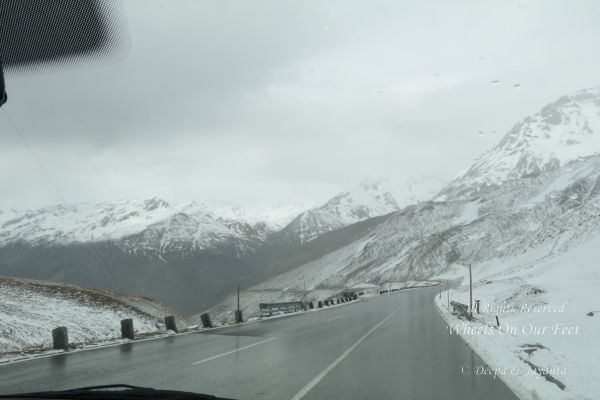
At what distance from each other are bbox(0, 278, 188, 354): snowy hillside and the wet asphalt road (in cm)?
722

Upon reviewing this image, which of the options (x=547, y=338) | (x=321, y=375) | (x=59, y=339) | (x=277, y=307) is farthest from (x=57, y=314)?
(x=547, y=338)

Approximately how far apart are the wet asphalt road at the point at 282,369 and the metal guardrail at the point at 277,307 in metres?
20.5

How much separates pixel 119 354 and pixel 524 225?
17029 centimetres

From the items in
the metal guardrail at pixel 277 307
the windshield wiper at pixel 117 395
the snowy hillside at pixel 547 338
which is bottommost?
the metal guardrail at pixel 277 307

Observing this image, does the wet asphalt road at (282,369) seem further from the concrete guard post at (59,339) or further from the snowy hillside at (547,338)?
the concrete guard post at (59,339)

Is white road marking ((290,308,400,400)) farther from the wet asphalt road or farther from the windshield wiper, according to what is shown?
the windshield wiper

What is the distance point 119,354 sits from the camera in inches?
575

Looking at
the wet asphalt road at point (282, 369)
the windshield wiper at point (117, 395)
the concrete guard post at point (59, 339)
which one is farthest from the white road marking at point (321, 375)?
the concrete guard post at point (59, 339)

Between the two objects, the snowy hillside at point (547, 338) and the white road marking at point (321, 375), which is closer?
the white road marking at point (321, 375)

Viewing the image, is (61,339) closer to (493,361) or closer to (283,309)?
(493,361)

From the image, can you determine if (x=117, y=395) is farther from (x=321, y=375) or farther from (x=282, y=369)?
(x=282, y=369)

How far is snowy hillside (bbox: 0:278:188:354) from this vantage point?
73.5ft

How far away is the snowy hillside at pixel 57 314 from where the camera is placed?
73.5 ft

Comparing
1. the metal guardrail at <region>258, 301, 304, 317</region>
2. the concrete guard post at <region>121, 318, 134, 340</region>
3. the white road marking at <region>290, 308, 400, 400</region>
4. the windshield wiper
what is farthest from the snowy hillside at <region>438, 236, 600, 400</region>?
the metal guardrail at <region>258, 301, 304, 317</region>
